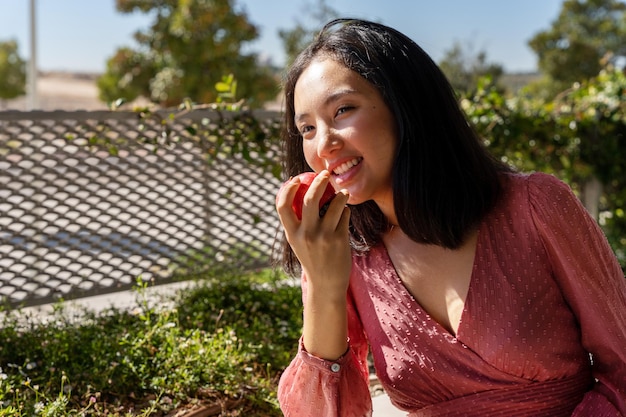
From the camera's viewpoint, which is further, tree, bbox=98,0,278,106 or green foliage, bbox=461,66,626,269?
tree, bbox=98,0,278,106

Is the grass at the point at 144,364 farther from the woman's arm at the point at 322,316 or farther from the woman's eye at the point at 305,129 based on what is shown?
the woman's eye at the point at 305,129

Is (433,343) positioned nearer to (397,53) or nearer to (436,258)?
(436,258)

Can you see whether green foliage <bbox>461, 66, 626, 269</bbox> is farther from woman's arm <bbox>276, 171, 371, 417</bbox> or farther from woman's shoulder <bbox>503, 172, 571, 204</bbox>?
woman's arm <bbox>276, 171, 371, 417</bbox>

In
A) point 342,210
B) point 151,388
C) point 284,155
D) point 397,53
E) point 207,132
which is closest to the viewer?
point 342,210

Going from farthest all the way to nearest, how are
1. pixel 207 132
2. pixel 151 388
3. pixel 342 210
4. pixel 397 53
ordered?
1. pixel 207 132
2. pixel 151 388
3. pixel 397 53
4. pixel 342 210

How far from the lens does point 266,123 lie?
411cm

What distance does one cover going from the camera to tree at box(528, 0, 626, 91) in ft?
71.5

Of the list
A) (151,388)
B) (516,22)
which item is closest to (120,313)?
(151,388)

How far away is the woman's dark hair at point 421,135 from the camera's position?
4.86 feet

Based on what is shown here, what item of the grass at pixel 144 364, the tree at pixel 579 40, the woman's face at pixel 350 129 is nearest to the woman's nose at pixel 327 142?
the woman's face at pixel 350 129

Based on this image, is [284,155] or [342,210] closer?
[342,210]

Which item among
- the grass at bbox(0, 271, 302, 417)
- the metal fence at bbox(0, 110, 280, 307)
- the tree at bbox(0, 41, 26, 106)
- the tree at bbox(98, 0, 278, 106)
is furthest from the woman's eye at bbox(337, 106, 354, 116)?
the tree at bbox(0, 41, 26, 106)

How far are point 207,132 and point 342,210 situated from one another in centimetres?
272

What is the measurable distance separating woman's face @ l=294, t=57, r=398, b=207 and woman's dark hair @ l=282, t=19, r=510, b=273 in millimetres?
23
